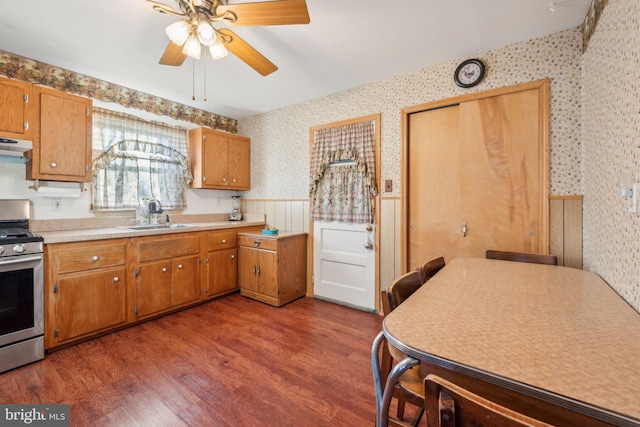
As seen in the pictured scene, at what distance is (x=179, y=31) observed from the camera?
5.44 feet

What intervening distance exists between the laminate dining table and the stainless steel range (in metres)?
2.60

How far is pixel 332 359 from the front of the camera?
2100mm

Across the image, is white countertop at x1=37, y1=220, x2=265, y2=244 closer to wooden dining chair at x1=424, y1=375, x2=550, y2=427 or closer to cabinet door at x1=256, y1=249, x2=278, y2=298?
cabinet door at x1=256, y1=249, x2=278, y2=298

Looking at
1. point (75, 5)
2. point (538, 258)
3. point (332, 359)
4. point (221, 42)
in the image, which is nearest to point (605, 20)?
point (538, 258)

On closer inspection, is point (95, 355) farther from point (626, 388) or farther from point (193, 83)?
point (626, 388)

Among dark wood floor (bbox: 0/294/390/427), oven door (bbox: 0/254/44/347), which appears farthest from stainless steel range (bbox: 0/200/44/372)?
dark wood floor (bbox: 0/294/390/427)

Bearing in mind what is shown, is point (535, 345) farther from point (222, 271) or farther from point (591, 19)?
point (222, 271)

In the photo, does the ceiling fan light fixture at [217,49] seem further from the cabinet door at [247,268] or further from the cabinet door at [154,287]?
the cabinet door at [247,268]

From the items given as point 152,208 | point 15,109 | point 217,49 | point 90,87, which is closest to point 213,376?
point 152,208

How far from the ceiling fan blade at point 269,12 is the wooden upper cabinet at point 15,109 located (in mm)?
1871

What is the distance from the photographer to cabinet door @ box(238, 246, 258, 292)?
3.38m

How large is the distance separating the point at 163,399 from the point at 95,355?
0.92 metres

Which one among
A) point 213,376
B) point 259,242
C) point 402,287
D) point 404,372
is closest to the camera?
point 404,372

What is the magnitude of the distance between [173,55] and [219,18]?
1.96 feet
